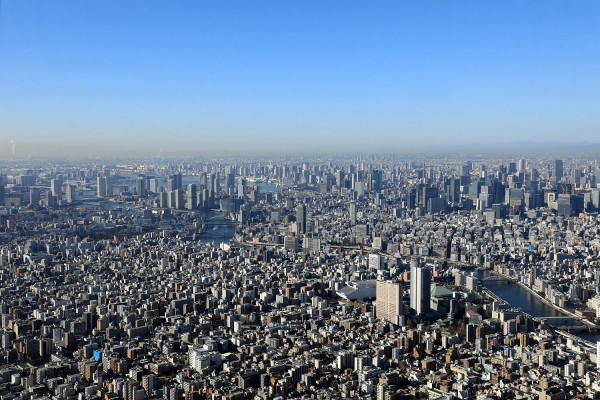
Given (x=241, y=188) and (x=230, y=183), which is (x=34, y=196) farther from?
(x=230, y=183)

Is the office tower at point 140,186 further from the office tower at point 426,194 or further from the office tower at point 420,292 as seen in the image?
the office tower at point 420,292

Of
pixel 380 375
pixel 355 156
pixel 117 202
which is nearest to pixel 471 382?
pixel 380 375

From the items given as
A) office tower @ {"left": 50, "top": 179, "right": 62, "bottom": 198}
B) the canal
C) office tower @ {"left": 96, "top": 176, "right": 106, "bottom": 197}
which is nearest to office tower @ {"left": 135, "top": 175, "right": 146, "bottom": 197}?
office tower @ {"left": 96, "top": 176, "right": 106, "bottom": 197}

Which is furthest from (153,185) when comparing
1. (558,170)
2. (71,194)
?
(558,170)

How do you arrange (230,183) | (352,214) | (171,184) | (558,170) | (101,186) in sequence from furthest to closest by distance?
(558,170), (230,183), (171,184), (101,186), (352,214)

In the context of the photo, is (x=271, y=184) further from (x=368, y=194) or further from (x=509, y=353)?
(x=509, y=353)

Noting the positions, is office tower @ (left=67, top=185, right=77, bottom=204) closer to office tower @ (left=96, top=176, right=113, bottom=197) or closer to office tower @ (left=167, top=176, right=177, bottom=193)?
office tower @ (left=96, top=176, right=113, bottom=197)
